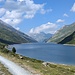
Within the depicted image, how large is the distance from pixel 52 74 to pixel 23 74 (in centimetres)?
364

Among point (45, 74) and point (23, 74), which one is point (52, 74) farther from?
point (23, 74)

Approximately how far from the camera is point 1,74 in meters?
27.7

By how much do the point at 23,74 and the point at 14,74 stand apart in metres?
1.11

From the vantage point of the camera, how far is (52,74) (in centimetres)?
2695

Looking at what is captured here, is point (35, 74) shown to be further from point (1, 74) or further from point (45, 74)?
point (1, 74)

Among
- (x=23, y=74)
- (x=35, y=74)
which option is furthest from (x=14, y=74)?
(x=35, y=74)

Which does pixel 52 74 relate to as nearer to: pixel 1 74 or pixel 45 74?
pixel 45 74

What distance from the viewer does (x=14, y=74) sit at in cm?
2641

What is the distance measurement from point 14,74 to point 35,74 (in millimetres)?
2763

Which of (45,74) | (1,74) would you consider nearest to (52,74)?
(45,74)

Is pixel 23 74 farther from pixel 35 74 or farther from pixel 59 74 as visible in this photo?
pixel 59 74

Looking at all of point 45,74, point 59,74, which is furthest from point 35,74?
point 59,74

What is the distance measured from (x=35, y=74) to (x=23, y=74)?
180 centimetres

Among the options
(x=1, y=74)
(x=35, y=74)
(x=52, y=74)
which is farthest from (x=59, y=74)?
(x=1, y=74)
